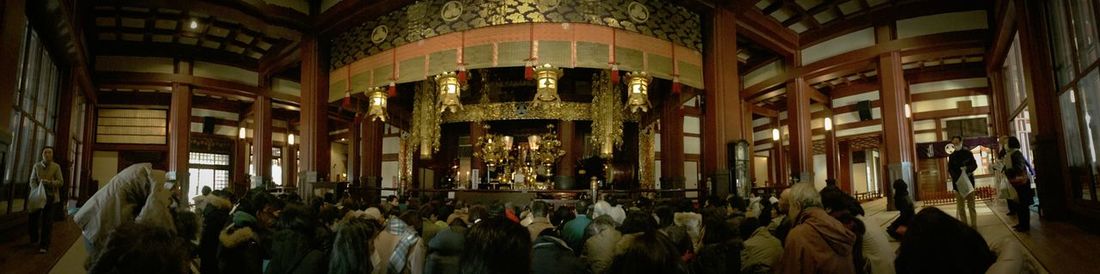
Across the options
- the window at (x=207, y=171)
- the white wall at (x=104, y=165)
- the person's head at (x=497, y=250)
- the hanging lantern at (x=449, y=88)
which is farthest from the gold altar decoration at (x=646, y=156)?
the white wall at (x=104, y=165)

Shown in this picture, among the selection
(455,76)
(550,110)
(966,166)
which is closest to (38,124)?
(455,76)

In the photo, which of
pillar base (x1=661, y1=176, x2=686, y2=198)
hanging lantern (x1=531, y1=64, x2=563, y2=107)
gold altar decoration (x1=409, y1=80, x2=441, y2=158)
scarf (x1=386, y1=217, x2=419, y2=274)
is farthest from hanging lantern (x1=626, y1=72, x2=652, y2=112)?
scarf (x1=386, y1=217, x2=419, y2=274)

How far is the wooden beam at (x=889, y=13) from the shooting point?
10.9 meters

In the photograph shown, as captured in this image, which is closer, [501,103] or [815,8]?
[815,8]

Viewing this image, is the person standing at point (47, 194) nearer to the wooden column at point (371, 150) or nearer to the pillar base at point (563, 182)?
the wooden column at point (371, 150)

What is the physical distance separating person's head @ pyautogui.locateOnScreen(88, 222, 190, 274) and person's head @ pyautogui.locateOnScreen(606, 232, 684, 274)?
158cm

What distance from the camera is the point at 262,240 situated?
12.0 ft

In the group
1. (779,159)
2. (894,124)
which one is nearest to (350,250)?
(894,124)

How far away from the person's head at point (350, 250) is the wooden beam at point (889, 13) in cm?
1214

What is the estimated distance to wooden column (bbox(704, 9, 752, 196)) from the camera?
10227 millimetres

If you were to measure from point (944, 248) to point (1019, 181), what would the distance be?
5.49m

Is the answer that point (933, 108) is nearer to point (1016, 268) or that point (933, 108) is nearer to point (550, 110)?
point (550, 110)

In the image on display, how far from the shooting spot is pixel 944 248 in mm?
2012

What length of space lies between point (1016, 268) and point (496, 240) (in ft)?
6.14
